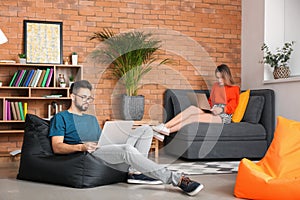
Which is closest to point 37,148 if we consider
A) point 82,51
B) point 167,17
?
point 82,51

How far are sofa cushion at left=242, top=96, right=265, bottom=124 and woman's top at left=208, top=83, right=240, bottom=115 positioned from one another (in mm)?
192

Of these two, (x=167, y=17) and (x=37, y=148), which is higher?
(x=167, y=17)

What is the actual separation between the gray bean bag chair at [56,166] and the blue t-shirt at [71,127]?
0.14m

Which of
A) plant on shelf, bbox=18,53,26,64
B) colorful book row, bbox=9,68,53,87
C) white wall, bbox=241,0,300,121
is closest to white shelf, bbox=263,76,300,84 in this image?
white wall, bbox=241,0,300,121

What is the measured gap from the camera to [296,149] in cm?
340

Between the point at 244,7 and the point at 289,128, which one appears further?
the point at 244,7

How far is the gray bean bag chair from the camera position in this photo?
3553 millimetres

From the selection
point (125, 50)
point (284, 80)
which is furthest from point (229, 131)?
point (125, 50)

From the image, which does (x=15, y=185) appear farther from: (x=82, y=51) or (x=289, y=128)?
(x=82, y=51)

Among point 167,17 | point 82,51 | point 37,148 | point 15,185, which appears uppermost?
point 167,17

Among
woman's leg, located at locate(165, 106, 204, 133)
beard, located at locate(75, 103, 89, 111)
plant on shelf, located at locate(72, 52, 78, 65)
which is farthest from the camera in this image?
plant on shelf, located at locate(72, 52, 78, 65)

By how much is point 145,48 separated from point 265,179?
121 inches

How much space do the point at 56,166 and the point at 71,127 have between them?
34cm

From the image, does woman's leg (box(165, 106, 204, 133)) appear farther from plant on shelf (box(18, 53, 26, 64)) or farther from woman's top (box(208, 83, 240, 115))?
plant on shelf (box(18, 53, 26, 64))
